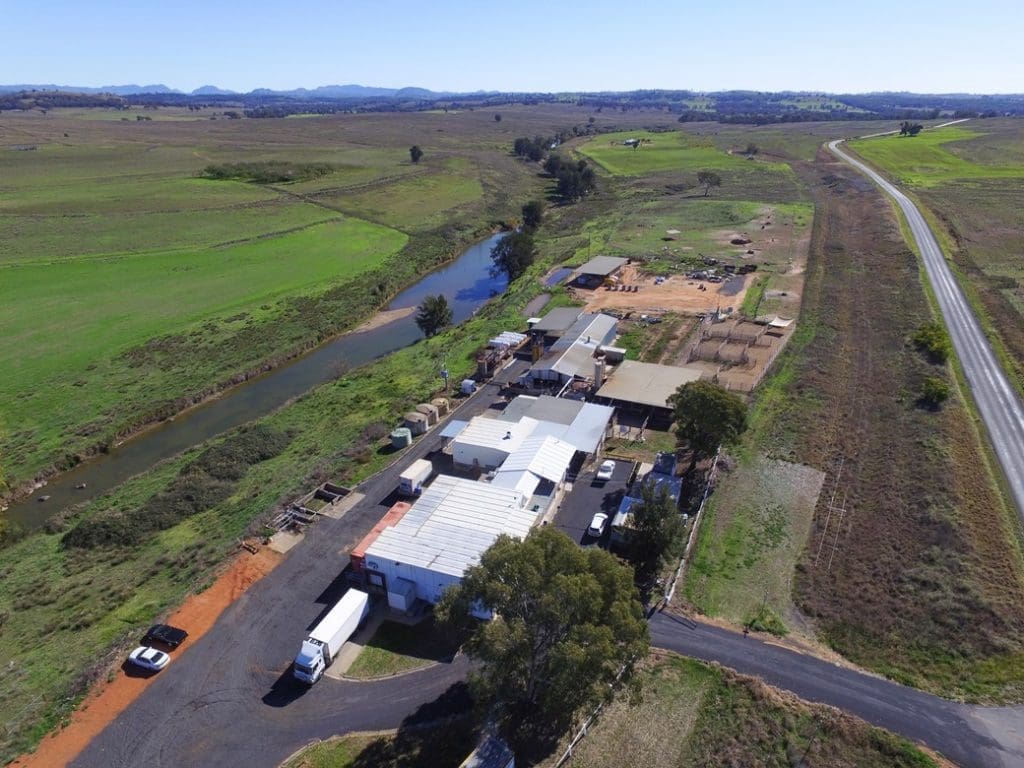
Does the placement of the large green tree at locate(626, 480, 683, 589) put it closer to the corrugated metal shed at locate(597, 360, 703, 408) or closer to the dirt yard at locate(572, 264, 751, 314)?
the corrugated metal shed at locate(597, 360, 703, 408)

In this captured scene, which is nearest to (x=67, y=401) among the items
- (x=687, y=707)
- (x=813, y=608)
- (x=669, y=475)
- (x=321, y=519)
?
(x=321, y=519)

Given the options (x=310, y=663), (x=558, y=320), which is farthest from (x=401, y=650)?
(x=558, y=320)

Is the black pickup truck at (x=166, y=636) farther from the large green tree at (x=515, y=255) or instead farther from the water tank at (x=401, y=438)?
the large green tree at (x=515, y=255)

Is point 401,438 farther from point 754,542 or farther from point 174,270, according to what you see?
point 174,270

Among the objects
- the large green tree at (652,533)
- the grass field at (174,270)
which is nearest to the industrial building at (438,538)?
the large green tree at (652,533)

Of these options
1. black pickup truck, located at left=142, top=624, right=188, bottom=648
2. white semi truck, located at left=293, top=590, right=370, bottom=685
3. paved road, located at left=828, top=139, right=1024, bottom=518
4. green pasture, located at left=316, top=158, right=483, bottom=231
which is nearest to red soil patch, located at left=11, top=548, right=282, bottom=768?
black pickup truck, located at left=142, top=624, right=188, bottom=648
